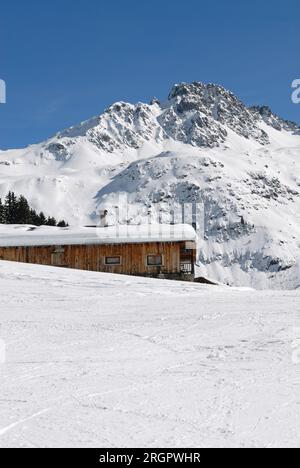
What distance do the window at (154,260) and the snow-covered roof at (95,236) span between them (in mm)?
931

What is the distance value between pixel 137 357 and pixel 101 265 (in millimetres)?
23591

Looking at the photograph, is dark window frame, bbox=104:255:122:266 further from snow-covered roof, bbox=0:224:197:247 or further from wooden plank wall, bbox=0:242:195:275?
snow-covered roof, bbox=0:224:197:247

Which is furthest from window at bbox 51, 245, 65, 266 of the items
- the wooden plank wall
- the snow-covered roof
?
the snow-covered roof

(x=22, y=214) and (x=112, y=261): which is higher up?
(x=22, y=214)

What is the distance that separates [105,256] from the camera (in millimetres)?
32312

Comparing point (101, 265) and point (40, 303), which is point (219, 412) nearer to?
point (40, 303)

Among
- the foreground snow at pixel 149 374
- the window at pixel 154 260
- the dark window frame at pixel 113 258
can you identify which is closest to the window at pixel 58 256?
the dark window frame at pixel 113 258

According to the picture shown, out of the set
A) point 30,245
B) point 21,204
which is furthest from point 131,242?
point 21,204

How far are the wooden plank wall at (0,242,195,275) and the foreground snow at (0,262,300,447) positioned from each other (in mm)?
17218

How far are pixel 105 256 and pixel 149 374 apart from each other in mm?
24660

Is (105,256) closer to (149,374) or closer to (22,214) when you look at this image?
(149,374)

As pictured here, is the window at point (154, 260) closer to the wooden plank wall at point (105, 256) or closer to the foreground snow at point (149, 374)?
the wooden plank wall at point (105, 256)
